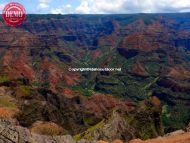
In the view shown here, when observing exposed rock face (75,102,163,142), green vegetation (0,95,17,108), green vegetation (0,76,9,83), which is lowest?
exposed rock face (75,102,163,142)

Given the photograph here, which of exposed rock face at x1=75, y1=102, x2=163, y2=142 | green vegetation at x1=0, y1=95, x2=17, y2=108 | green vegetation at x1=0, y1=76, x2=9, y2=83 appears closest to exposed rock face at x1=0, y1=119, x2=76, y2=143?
exposed rock face at x1=75, y1=102, x2=163, y2=142

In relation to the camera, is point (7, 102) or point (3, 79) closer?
point (7, 102)

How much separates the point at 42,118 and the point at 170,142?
73.0 m

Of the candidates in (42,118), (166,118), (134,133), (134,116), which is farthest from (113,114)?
(166,118)

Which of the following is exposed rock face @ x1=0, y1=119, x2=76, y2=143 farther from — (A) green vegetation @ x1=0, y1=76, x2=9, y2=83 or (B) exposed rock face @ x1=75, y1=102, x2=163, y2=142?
(A) green vegetation @ x1=0, y1=76, x2=9, y2=83

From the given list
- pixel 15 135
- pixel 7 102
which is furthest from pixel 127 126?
pixel 15 135

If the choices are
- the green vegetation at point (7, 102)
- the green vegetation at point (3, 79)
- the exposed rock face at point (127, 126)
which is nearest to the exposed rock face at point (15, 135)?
the exposed rock face at point (127, 126)

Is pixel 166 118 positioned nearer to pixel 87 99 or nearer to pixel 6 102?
pixel 87 99

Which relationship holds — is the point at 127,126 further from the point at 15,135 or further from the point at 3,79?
the point at 3,79

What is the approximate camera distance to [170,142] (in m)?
51.1

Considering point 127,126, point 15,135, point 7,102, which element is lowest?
point 127,126

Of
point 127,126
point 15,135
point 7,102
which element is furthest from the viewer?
point 7,102

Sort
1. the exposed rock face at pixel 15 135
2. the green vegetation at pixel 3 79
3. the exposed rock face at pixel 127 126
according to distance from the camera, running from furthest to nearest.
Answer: the green vegetation at pixel 3 79 < the exposed rock face at pixel 127 126 < the exposed rock face at pixel 15 135

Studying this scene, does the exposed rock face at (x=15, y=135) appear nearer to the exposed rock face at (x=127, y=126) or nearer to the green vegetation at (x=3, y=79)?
the exposed rock face at (x=127, y=126)
